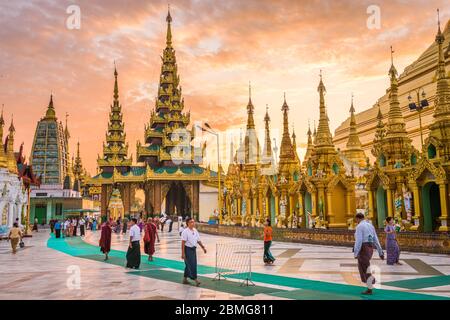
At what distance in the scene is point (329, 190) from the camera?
2322 centimetres

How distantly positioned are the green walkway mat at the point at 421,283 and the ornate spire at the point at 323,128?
15.4 meters

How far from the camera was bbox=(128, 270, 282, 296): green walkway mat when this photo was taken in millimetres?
8672

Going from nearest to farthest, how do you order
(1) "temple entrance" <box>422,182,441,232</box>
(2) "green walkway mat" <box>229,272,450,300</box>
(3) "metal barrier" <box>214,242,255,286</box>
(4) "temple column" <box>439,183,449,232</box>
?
(2) "green walkway mat" <box>229,272,450,300</box>, (3) "metal barrier" <box>214,242,255,286</box>, (4) "temple column" <box>439,183,449,232</box>, (1) "temple entrance" <box>422,182,441,232</box>

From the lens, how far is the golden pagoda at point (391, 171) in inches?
747

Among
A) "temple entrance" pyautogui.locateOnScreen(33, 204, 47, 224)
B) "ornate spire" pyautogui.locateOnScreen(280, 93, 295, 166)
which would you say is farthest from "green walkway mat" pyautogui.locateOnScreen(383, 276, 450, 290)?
"temple entrance" pyautogui.locateOnScreen(33, 204, 47, 224)

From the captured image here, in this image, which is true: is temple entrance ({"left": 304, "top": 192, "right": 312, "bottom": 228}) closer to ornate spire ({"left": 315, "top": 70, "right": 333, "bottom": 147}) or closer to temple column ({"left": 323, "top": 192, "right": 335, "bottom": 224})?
temple column ({"left": 323, "top": 192, "right": 335, "bottom": 224})

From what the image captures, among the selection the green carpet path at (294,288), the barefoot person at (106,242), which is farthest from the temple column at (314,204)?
the green carpet path at (294,288)

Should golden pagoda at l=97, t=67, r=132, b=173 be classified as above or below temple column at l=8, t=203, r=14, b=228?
above

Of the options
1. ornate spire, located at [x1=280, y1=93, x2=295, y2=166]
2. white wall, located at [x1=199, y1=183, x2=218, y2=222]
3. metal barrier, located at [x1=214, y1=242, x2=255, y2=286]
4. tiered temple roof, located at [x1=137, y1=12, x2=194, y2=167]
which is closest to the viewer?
metal barrier, located at [x1=214, y1=242, x2=255, y2=286]

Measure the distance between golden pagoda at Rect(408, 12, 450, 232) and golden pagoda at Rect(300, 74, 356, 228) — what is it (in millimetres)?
5501

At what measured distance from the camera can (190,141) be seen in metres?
58.6
